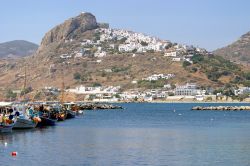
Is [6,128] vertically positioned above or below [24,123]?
below

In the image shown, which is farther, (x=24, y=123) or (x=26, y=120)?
(x=26, y=120)

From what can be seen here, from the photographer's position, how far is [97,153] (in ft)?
159

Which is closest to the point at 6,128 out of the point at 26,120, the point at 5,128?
the point at 5,128

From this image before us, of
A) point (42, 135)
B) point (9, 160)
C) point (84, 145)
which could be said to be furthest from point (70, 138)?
point (9, 160)

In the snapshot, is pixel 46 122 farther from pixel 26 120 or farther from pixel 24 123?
pixel 24 123

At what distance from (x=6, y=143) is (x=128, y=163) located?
14.5 meters

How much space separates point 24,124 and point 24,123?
0.11m

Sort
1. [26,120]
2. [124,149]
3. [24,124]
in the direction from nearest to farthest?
[124,149], [24,124], [26,120]

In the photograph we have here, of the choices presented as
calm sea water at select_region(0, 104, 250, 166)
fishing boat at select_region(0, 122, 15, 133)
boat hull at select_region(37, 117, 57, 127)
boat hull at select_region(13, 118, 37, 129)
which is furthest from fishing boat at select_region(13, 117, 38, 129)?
boat hull at select_region(37, 117, 57, 127)

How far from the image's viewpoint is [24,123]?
71250 millimetres

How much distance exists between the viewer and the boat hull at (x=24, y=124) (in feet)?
229

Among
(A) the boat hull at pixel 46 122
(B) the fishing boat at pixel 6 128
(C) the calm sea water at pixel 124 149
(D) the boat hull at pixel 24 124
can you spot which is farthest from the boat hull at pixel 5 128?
(A) the boat hull at pixel 46 122

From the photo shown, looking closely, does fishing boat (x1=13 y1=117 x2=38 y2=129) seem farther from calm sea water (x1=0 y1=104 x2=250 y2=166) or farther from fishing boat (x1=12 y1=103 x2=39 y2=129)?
calm sea water (x1=0 y1=104 x2=250 y2=166)

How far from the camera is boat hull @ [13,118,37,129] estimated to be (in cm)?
6988
